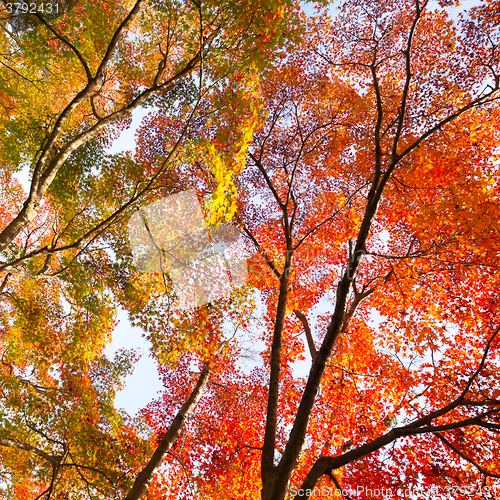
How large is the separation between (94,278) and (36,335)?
2.90m

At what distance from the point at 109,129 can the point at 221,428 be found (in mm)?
11181

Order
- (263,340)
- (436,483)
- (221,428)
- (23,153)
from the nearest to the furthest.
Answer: (436,483) < (23,153) < (221,428) < (263,340)

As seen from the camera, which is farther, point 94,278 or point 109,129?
point 109,129

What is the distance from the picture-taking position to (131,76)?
9281mm

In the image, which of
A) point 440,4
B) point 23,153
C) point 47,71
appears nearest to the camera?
point 440,4

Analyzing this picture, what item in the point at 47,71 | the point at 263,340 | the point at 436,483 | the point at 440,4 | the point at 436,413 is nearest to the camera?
the point at 436,413

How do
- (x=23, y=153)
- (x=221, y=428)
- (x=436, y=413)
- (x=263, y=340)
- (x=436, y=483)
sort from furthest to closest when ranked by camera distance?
(x=263, y=340)
(x=221, y=428)
(x=23, y=153)
(x=436, y=483)
(x=436, y=413)

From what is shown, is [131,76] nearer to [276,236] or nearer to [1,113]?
[1,113]

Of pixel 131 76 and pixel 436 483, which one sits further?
pixel 131 76

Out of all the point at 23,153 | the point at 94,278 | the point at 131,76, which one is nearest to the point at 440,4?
the point at 131,76

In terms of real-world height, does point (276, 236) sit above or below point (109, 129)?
above

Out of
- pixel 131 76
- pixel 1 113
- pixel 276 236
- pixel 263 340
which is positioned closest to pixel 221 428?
pixel 263 340

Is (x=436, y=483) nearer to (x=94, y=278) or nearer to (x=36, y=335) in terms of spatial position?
(x=94, y=278)

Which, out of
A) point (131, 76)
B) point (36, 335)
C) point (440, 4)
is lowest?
point (36, 335)
